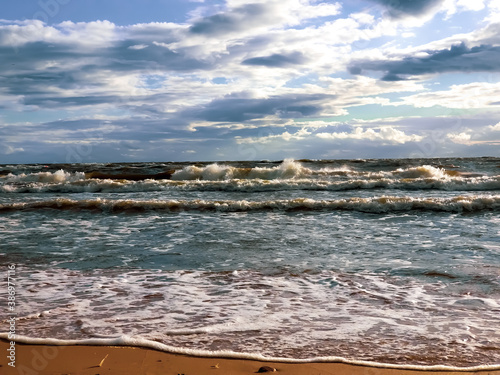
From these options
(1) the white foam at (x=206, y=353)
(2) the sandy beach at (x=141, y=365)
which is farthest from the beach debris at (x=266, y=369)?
(1) the white foam at (x=206, y=353)

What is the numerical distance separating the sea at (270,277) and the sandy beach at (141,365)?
130 mm

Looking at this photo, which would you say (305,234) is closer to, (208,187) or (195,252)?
(195,252)

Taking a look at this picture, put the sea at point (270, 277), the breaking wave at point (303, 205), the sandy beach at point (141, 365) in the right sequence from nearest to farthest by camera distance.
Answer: the sandy beach at point (141, 365) → the sea at point (270, 277) → the breaking wave at point (303, 205)

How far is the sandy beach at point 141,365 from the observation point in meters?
3.16

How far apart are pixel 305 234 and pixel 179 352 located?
6141 mm

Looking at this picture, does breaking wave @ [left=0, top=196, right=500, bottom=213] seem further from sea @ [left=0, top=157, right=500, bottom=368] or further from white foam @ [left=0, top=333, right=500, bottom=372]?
white foam @ [left=0, top=333, right=500, bottom=372]

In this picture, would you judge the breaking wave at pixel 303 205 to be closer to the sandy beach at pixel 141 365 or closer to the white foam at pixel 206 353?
the white foam at pixel 206 353

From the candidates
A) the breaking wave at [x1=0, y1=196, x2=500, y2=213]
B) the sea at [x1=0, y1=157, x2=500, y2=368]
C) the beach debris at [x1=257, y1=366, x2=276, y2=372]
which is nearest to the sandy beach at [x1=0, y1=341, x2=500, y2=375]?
the beach debris at [x1=257, y1=366, x2=276, y2=372]

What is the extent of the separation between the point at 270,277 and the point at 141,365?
2.99m

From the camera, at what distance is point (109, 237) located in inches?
366

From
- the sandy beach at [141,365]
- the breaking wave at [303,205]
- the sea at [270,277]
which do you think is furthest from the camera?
the breaking wave at [303,205]

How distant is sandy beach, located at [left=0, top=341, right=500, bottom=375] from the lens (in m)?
3.16

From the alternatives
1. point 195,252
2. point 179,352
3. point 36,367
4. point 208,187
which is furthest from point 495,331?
point 208,187

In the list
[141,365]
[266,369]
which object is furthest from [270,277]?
[141,365]
